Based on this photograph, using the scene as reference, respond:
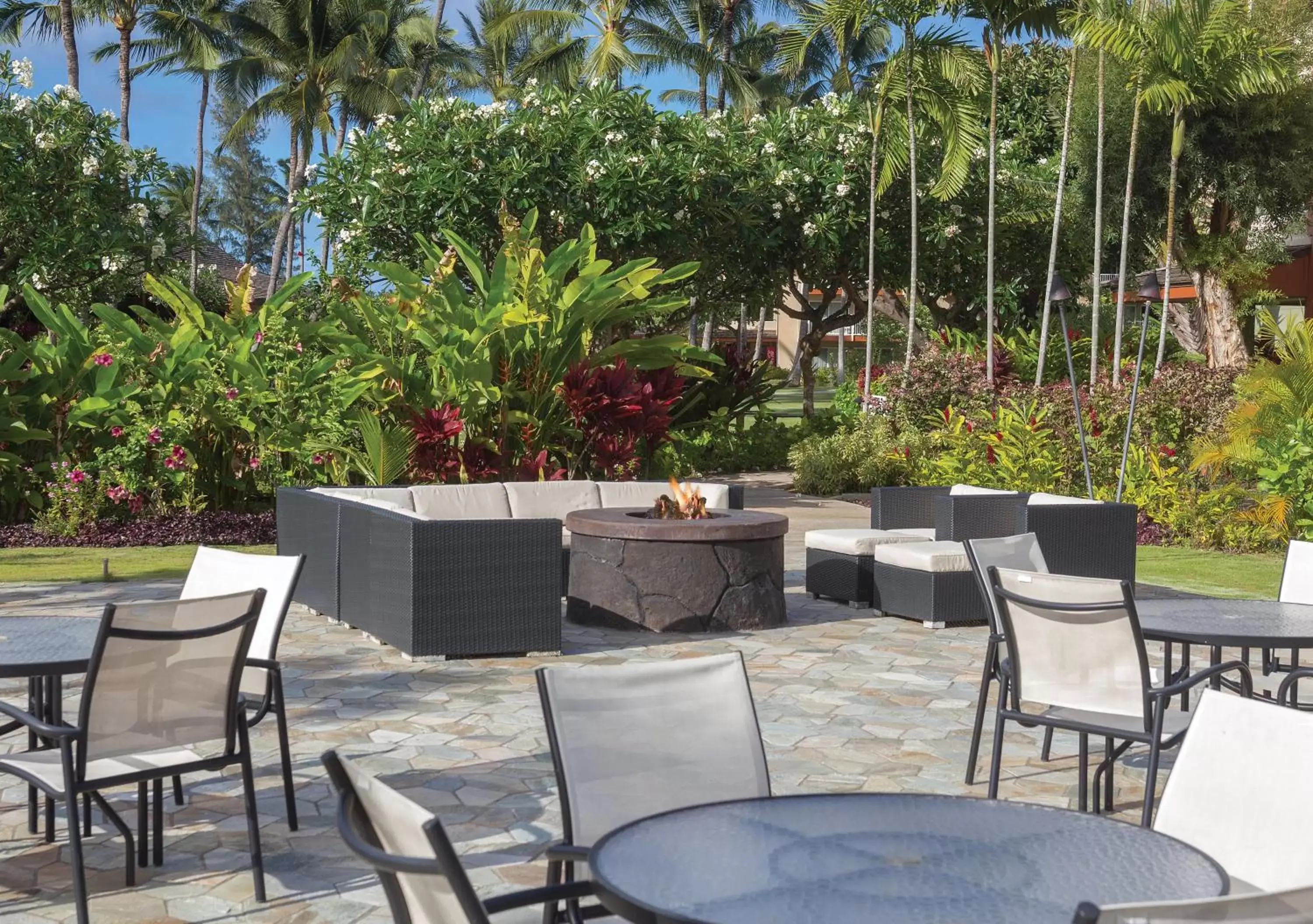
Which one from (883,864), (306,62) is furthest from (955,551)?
(306,62)

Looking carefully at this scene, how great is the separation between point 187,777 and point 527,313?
741cm

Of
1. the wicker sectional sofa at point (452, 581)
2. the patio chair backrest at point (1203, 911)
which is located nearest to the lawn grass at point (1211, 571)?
the wicker sectional sofa at point (452, 581)

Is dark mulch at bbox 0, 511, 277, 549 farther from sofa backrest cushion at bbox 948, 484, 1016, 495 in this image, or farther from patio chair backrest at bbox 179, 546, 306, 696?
patio chair backrest at bbox 179, 546, 306, 696

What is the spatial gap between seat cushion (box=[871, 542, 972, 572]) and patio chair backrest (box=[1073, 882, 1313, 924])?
7642 millimetres

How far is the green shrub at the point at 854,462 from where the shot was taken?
1967 centimetres

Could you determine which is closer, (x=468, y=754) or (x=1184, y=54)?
(x=468, y=754)

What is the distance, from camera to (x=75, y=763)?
4.05m

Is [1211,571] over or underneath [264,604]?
underneath

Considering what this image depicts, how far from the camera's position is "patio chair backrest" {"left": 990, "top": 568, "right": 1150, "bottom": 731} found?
4.80 meters

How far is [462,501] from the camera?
35.7 feet

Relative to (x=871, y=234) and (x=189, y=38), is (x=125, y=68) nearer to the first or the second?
(x=189, y=38)

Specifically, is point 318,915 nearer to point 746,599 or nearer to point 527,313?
point 746,599

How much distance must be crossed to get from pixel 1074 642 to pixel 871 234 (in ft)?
57.2

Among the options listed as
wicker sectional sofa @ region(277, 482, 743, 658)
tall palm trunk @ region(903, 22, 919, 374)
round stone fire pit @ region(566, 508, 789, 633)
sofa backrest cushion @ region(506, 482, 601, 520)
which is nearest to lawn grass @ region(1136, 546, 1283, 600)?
round stone fire pit @ region(566, 508, 789, 633)
